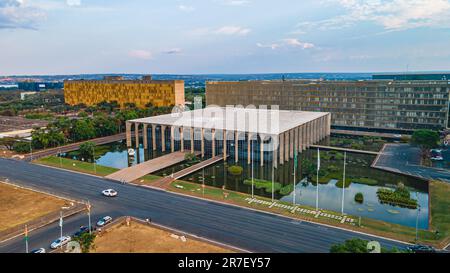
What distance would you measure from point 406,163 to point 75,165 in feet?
325

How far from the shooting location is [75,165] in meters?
99.1

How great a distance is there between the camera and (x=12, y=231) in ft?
183

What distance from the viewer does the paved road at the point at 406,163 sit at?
298 feet

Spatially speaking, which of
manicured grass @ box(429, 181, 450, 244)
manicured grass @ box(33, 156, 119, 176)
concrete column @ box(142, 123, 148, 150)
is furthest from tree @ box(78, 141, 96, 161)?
manicured grass @ box(429, 181, 450, 244)

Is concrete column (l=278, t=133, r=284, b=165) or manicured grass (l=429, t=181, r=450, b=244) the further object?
concrete column (l=278, t=133, r=284, b=165)

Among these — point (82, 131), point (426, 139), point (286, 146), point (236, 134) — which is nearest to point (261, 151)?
point (236, 134)

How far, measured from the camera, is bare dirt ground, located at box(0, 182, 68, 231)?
61531 millimetres

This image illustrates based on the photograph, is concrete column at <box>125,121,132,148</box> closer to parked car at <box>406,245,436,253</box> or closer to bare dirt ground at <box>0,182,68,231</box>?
bare dirt ground at <box>0,182,68,231</box>

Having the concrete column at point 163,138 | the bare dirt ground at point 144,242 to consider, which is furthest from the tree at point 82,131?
the bare dirt ground at point 144,242

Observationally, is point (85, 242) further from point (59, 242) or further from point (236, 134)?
point (236, 134)

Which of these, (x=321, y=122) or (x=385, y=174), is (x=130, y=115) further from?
→ (x=385, y=174)

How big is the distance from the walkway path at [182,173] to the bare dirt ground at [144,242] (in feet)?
78.8

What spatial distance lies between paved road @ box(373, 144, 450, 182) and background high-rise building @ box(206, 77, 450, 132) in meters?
26.2
